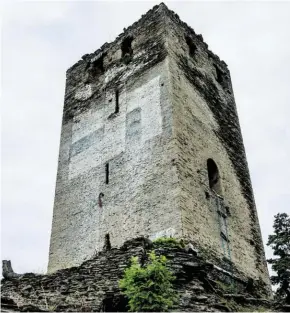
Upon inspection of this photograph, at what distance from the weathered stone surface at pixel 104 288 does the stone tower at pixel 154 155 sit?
168 centimetres

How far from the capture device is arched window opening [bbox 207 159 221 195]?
44.6ft

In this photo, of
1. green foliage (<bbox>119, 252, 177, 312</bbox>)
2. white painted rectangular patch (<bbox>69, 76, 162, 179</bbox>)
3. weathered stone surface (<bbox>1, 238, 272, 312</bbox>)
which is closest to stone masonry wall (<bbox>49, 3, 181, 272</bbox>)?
white painted rectangular patch (<bbox>69, 76, 162, 179</bbox>)

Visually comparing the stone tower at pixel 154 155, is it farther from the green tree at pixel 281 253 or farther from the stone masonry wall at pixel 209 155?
the green tree at pixel 281 253

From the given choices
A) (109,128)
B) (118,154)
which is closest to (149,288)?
(118,154)

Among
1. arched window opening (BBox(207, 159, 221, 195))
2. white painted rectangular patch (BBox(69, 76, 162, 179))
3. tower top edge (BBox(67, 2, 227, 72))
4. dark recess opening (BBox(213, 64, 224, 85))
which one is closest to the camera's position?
white painted rectangular patch (BBox(69, 76, 162, 179))

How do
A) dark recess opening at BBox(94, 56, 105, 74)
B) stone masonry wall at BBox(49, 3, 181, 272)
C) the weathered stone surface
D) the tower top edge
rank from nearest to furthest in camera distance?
the weathered stone surface < stone masonry wall at BBox(49, 3, 181, 272) < the tower top edge < dark recess opening at BBox(94, 56, 105, 74)

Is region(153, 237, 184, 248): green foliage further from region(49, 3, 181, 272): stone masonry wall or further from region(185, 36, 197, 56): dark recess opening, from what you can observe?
region(185, 36, 197, 56): dark recess opening

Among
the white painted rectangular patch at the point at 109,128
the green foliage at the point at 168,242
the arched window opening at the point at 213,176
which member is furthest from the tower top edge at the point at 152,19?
the green foliage at the point at 168,242

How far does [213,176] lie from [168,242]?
3.87 metres

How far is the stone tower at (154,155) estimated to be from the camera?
1203 cm

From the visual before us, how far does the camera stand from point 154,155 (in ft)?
41.3

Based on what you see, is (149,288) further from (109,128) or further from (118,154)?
(109,128)

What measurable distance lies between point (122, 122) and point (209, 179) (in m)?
2.89

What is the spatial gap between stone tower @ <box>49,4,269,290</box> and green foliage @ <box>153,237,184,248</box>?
374mm
